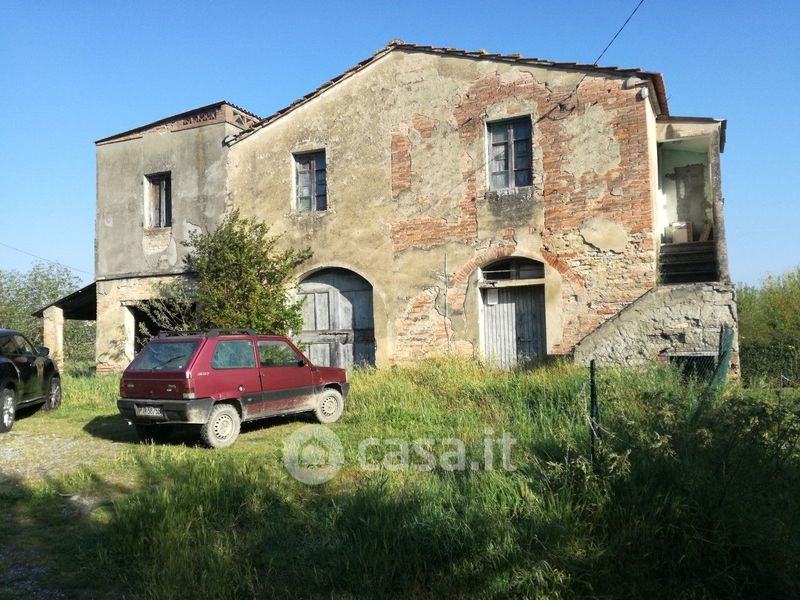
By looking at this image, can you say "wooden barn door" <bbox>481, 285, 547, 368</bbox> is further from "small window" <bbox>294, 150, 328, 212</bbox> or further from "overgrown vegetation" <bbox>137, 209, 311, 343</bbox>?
"small window" <bbox>294, 150, 328, 212</bbox>

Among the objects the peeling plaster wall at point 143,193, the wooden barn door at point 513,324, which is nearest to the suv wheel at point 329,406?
the wooden barn door at point 513,324

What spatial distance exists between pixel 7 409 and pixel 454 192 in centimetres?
916

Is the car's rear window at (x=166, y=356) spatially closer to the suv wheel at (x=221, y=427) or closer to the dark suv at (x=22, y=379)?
the suv wheel at (x=221, y=427)

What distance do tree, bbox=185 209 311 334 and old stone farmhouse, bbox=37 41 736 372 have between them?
54 centimetres

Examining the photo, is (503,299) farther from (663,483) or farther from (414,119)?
(663,483)

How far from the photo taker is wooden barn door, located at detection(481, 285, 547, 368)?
13094 millimetres

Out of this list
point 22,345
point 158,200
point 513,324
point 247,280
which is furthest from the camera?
point 158,200

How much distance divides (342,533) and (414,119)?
1117 cm

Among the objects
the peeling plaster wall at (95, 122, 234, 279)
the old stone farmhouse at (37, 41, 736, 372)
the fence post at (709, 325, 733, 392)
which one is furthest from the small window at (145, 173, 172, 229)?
the fence post at (709, 325, 733, 392)

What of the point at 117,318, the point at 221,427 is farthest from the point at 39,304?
the point at 221,427

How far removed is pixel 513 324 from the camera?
13281mm

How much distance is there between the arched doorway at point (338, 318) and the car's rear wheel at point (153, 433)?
5.95 meters

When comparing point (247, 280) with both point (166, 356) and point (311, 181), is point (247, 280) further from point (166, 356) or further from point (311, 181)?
point (166, 356)

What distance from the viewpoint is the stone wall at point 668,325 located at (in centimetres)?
990
